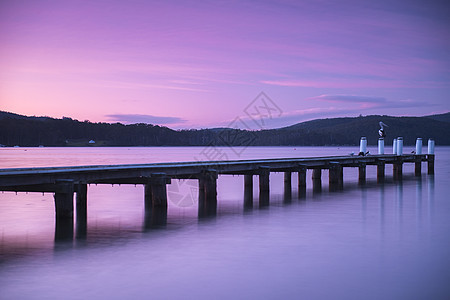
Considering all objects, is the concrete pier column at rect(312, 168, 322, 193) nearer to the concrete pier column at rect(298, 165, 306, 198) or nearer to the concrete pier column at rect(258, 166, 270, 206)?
the concrete pier column at rect(298, 165, 306, 198)

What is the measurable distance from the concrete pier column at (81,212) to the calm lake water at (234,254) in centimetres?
35

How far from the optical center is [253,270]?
14.8m

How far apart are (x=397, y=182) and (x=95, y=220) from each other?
31211mm

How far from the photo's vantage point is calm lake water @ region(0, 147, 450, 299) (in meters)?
13.1

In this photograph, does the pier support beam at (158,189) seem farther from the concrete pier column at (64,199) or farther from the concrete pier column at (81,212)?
the concrete pier column at (64,199)

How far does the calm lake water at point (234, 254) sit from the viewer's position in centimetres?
1306

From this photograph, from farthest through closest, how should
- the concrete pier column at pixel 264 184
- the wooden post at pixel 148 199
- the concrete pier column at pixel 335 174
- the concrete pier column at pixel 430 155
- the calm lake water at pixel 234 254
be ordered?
the concrete pier column at pixel 430 155 < the concrete pier column at pixel 335 174 < the concrete pier column at pixel 264 184 < the wooden post at pixel 148 199 < the calm lake water at pixel 234 254

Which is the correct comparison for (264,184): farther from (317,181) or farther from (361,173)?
(361,173)

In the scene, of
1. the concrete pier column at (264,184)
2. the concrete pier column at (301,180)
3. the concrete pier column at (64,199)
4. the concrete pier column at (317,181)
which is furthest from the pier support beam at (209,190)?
the concrete pier column at (317,181)

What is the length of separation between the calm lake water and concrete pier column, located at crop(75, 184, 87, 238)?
35 cm

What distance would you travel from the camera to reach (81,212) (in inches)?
1017

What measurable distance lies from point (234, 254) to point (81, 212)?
1098cm

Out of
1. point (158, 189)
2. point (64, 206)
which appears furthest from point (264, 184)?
point (64, 206)

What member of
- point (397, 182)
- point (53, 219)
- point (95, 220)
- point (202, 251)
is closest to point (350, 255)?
point (202, 251)
